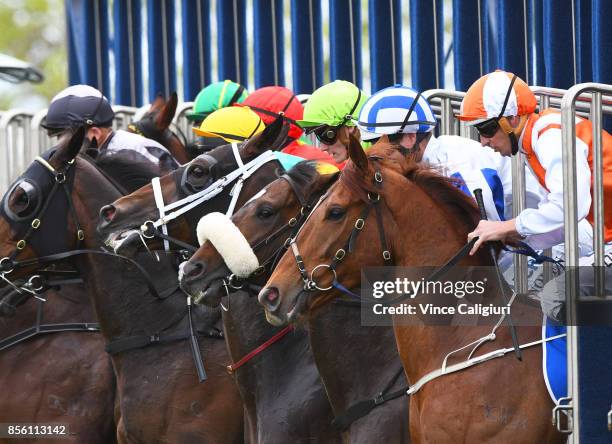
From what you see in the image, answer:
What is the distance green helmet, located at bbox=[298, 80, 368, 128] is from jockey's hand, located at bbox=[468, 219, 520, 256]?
1687 millimetres

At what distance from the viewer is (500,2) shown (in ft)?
28.8

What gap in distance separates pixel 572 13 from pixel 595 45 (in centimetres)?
44

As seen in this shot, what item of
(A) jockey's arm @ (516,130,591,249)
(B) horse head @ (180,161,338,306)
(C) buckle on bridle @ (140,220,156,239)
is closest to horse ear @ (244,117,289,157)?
(B) horse head @ (180,161,338,306)

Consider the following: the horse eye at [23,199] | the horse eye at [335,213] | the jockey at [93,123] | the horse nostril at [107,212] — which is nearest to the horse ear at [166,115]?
the jockey at [93,123]

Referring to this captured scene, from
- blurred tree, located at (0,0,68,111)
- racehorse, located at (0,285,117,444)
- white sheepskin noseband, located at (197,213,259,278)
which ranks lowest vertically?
racehorse, located at (0,285,117,444)

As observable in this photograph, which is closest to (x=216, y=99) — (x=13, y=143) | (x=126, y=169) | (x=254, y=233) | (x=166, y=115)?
(x=166, y=115)

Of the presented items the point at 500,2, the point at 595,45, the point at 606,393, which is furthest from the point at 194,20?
the point at 606,393

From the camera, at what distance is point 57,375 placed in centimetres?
707

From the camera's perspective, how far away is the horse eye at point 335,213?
16.7ft

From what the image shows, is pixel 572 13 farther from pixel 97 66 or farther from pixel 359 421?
pixel 97 66

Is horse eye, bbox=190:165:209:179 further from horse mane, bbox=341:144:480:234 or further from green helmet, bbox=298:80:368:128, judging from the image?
horse mane, bbox=341:144:480:234

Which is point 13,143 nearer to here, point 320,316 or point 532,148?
point 320,316

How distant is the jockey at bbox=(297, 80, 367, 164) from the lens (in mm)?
A: 6582

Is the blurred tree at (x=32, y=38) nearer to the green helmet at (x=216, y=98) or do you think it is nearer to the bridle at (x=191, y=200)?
the green helmet at (x=216, y=98)
